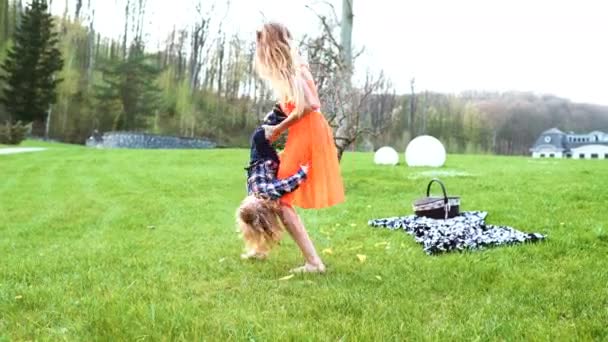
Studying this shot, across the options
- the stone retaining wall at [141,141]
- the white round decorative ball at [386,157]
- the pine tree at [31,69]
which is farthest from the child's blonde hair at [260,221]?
the pine tree at [31,69]

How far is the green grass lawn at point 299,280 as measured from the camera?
8.68 feet

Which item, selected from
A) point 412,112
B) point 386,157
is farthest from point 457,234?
point 412,112

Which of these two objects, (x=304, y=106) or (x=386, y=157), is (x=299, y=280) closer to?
(x=304, y=106)

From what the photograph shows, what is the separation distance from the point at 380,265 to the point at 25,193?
8750 mm

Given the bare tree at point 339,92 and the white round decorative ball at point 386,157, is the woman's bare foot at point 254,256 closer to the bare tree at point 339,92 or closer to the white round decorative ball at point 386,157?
the bare tree at point 339,92

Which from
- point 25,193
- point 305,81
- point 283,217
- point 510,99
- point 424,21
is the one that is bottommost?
point 25,193

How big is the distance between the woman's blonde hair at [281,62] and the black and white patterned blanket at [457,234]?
1.71m

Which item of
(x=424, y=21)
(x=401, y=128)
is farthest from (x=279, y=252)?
(x=401, y=128)

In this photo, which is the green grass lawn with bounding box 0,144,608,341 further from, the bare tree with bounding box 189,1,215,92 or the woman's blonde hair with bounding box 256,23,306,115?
the bare tree with bounding box 189,1,215,92

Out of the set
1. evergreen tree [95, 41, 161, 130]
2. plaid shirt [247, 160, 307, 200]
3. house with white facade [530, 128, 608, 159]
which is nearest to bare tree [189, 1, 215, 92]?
evergreen tree [95, 41, 161, 130]

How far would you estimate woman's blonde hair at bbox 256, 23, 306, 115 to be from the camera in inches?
150

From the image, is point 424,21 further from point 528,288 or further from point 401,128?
point 528,288

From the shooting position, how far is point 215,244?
17.4 feet

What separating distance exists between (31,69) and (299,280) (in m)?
35.2
